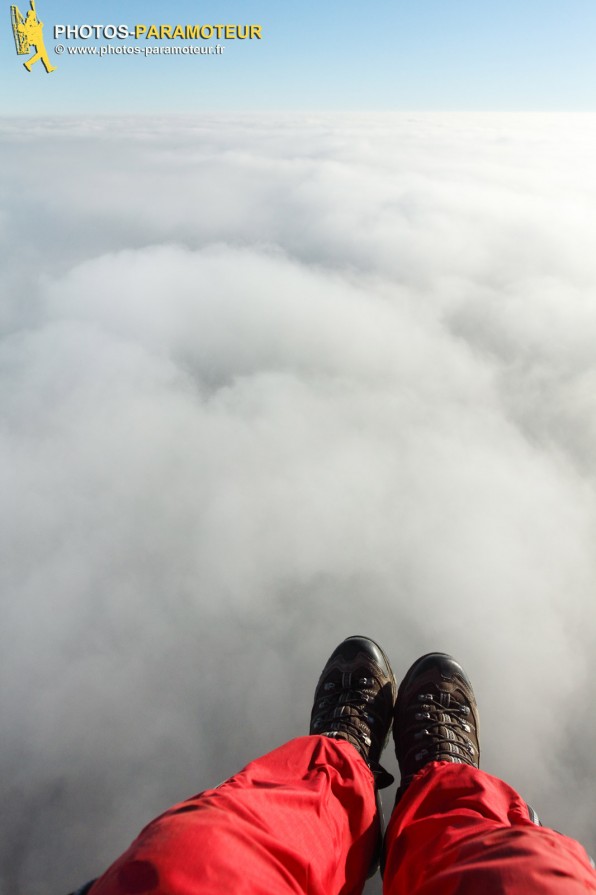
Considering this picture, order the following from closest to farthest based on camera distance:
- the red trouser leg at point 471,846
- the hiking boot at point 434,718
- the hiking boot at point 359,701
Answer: the red trouser leg at point 471,846 → the hiking boot at point 434,718 → the hiking boot at point 359,701

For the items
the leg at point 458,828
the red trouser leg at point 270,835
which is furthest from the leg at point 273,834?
the leg at point 458,828

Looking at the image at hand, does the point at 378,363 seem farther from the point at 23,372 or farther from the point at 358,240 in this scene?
the point at 358,240

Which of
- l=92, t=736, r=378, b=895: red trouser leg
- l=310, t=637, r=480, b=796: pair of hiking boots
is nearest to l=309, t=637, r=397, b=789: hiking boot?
l=310, t=637, r=480, b=796: pair of hiking boots

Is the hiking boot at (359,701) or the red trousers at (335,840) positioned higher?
the red trousers at (335,840)

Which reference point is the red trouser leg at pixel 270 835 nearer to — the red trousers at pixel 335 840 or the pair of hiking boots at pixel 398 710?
the red trousers at pixel 335 840

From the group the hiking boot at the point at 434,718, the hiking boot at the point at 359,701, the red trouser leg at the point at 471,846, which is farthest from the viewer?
the hiking boot at the point at 359,701

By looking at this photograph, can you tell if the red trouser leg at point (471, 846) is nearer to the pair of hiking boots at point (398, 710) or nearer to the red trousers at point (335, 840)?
the red trousers at point (335, 840)

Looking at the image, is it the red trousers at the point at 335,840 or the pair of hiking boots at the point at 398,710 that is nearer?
the red trousers at the point at 335,840

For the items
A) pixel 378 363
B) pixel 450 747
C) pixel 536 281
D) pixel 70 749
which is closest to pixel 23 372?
pixel 378 363

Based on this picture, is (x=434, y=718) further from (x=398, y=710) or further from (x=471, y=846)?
(x=471, y=846)

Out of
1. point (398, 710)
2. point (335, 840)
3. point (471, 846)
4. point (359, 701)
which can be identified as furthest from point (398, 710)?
point (471, 846)
